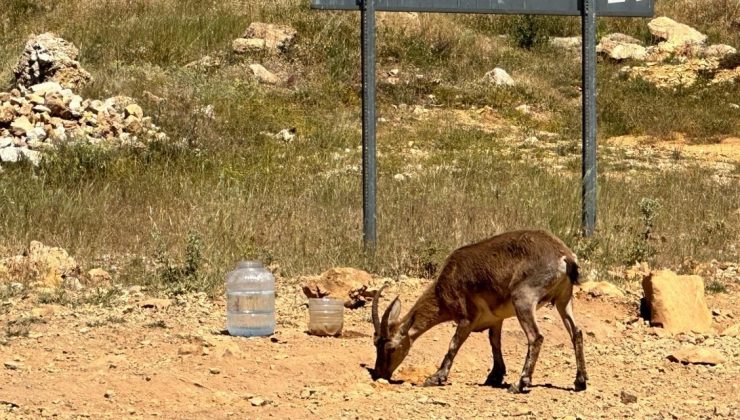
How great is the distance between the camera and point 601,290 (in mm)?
9812

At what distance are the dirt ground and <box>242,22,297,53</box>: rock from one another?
613 inches

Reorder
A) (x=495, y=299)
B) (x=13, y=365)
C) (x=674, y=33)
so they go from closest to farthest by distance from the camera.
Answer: (x=13, y=365) < (x=495, y=299) < (x=674, y=33)

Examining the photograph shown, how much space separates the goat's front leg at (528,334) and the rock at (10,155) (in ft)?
32.7

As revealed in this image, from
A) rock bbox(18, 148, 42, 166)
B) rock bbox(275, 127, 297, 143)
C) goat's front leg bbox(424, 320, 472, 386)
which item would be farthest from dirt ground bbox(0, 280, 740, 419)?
rock bbox(275, 127, 297, 143)

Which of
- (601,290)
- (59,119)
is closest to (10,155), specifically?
(59,119)

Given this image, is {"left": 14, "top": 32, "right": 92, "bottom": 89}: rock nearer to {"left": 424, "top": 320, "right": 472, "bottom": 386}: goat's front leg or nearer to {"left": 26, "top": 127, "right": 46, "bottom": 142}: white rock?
{"left": 26, "top": 127, "right": 46, "bottom": 142}: white rock

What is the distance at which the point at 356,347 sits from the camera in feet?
26.7

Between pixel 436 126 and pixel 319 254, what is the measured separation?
10.4m

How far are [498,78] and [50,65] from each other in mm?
8878

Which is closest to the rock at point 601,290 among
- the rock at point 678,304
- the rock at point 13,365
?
the rock at point 678,304

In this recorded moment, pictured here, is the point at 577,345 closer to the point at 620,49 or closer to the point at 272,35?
the point at 272,35

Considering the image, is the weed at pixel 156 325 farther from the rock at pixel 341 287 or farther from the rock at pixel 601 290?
the rock at pixel 601 290

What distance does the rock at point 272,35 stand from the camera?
24.6 metres

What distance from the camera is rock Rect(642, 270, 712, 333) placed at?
29.7ft
